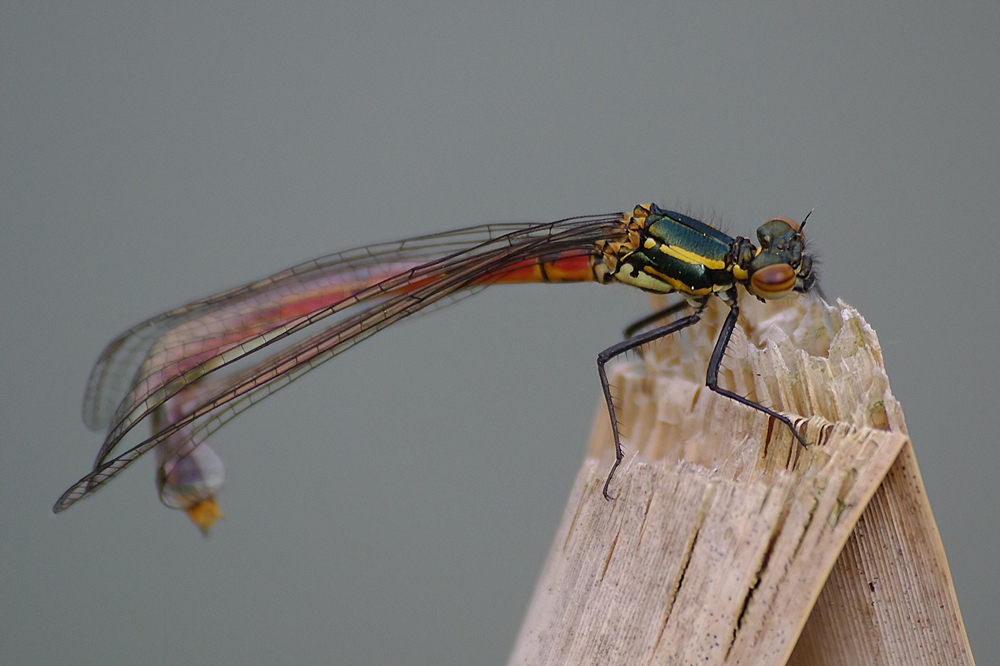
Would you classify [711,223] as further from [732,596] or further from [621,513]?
[732,596]

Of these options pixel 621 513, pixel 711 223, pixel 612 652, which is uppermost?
pixel 711 223

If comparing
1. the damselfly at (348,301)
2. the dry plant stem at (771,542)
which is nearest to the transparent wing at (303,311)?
the damselfly at (348,301)

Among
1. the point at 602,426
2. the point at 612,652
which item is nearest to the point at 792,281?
the point at 602,426

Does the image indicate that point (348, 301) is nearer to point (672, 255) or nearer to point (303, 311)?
point (303, 311)

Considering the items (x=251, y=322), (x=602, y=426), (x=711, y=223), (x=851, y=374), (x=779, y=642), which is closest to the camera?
(x=779, y=642)

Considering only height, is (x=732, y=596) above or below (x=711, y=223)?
below

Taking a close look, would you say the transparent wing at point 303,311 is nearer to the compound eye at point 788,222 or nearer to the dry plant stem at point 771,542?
the compound eye at point 788,222

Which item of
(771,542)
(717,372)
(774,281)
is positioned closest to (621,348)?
(774,281)
